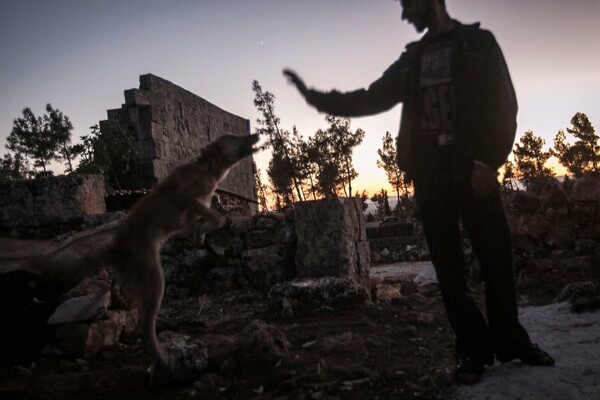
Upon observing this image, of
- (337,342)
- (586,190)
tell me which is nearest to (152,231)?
(337,342)

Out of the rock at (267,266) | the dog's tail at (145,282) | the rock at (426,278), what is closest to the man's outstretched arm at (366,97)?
the dog's tail at (145,282)

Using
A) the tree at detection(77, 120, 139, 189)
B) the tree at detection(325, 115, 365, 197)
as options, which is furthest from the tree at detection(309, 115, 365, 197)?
the tree at detection(77, 120, 139, 189)

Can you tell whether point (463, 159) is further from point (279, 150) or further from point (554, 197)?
point (279, 150)

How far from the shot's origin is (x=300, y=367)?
3.27 m

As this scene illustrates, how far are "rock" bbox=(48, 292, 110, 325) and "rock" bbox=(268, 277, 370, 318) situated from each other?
1888mm

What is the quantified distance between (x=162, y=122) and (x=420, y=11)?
32.9 ft

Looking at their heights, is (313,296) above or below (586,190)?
below

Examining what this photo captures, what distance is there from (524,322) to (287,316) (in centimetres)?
241

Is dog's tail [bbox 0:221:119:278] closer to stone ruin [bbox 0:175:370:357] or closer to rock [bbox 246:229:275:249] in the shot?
stone ruin [bbox 0:175:370:357]

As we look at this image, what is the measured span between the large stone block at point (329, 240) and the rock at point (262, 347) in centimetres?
217

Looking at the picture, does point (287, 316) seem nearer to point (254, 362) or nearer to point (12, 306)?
point (254, 362)

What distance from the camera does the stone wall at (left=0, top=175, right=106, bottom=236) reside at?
6828 millimetres

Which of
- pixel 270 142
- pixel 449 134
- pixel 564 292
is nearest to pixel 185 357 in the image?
pixel 449 134

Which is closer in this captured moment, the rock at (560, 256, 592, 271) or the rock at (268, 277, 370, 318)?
the rock at (268, 277, 370, 318)
